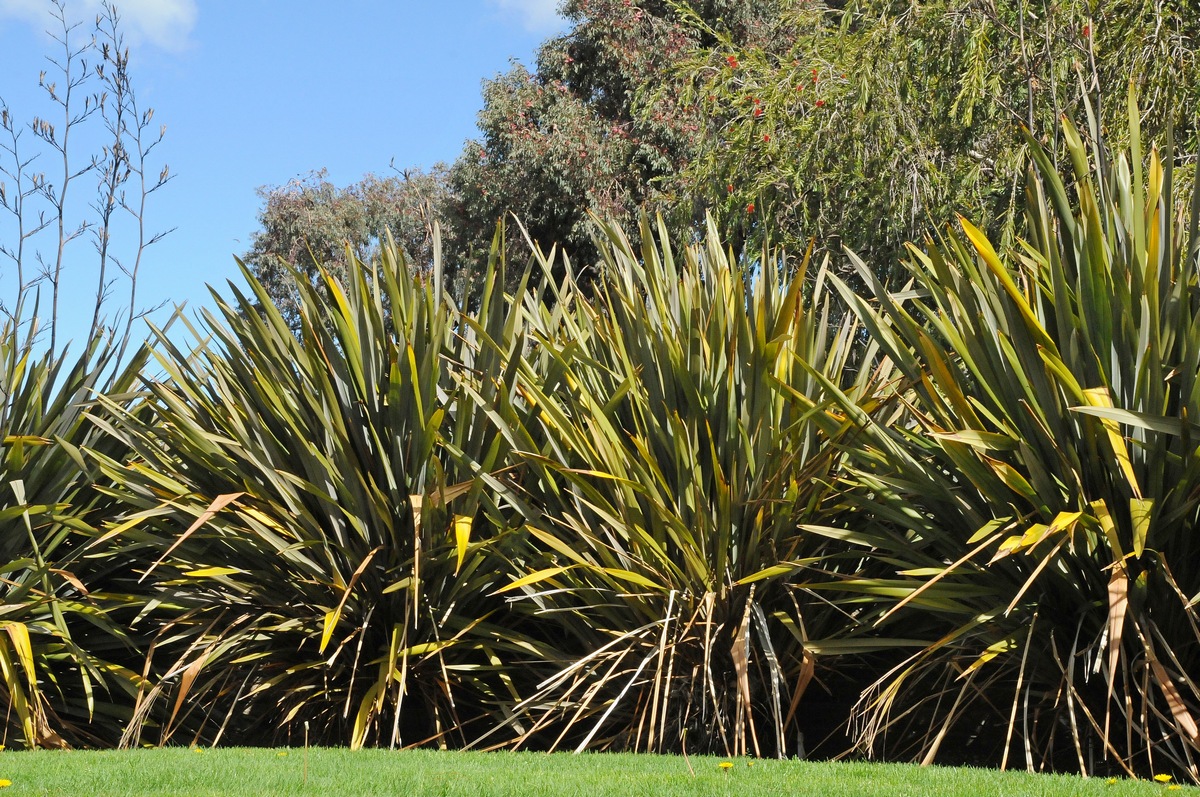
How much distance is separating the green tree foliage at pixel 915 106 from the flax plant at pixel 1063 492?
4.13 meters

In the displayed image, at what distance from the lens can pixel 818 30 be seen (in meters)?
12.0

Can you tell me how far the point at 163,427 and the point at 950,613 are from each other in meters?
3.74

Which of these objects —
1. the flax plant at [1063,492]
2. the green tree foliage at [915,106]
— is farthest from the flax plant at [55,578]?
the green tree foliage at [915,106]

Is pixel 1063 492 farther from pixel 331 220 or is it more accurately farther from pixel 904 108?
pixel 331 220

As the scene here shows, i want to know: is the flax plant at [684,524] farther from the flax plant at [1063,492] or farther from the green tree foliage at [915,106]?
the green tree foliage at [915,106]

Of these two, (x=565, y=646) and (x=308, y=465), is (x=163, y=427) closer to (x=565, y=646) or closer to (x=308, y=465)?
(x=308, y=465)

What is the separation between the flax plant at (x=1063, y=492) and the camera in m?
3.91

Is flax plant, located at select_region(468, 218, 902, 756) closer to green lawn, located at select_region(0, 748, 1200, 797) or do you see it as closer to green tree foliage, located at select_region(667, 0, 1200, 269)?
green lawn, located at select_region(0, 748, 1200, 797)

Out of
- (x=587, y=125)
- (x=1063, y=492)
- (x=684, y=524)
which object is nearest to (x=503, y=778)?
(x=684, y=524)

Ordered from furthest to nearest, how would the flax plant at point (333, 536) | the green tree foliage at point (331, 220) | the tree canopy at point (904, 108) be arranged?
1. the green tree foliage at point (331, 220)
2. the tree canopy at point (904, 108)
3. the flax plant at point (333, 536)

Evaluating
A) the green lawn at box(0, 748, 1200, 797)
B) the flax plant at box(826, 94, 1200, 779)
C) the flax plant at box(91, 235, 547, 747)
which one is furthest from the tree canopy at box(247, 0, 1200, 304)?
the green lawn at box(0, 748, 1200, 797)

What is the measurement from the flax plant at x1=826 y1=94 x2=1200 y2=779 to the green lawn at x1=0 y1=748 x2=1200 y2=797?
14.6 inches

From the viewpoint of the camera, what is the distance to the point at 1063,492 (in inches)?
164

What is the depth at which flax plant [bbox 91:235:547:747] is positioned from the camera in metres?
5.03
